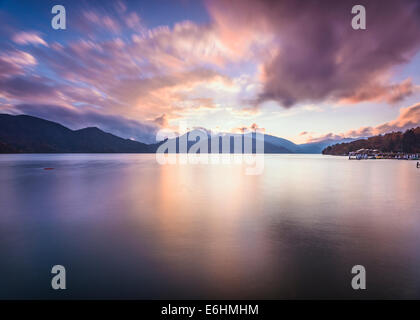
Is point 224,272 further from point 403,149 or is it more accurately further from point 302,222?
point 403,149

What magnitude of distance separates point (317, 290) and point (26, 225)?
45.1ft

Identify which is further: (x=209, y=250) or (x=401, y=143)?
(x=401, y=143)

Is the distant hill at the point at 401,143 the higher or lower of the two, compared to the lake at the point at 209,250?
higher

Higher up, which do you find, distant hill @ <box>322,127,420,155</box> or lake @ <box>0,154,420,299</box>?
distant hill @ <box>322,127,420,155</box>

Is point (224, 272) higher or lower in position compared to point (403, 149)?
lower

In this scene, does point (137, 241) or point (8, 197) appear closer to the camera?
point (137, 241)

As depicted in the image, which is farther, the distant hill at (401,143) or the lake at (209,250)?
the distant hill at (401,143)

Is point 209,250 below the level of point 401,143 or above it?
below

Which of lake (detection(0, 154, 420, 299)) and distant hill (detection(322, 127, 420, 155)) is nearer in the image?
lake (detection(0, 154, 420, 299))

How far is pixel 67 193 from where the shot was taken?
20.4m
